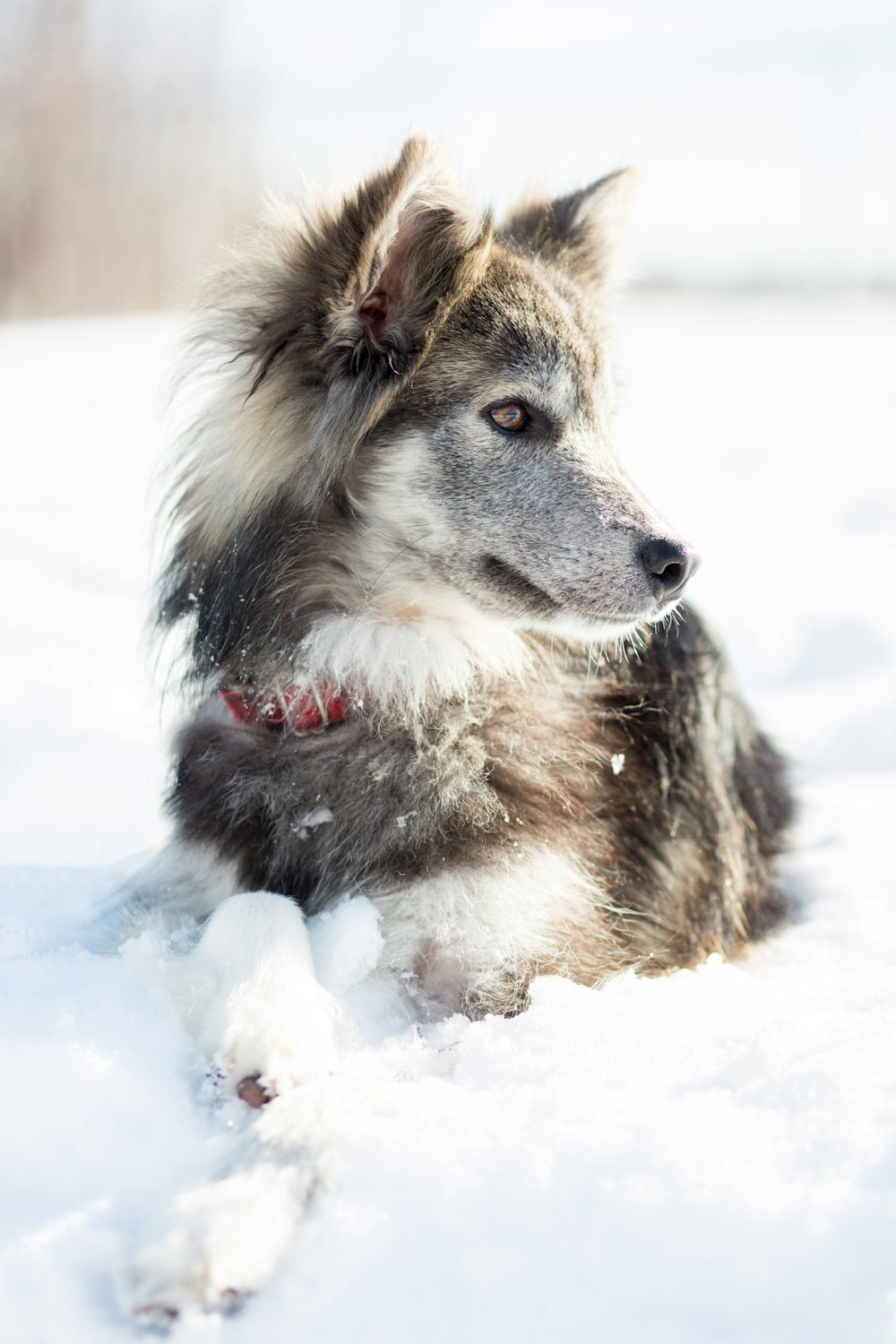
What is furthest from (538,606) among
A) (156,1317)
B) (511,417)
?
(156,1317)

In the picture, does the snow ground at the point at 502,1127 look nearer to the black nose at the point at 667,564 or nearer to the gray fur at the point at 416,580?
the gray fur at the point at 416,580

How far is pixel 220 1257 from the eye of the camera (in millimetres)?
1486

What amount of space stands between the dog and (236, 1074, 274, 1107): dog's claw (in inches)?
16.3

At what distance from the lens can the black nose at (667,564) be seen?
7.80 feet

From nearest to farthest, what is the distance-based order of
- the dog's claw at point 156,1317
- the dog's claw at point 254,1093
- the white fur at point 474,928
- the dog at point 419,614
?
1. the dog's claw at point 156,1317
2. the dog's claw at point 254,1093
3. the white fur at point 474,928
4. the dog at point 419,614

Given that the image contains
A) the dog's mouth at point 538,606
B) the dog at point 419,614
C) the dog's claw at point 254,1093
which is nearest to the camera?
the dog's claw at point 254,1093

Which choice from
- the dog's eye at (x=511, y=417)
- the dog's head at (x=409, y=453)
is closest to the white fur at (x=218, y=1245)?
the dog's head at (x=409, y=453)

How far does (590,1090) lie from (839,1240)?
43 centimetres

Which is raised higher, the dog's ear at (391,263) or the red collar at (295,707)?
the dog's ear at (391,263)

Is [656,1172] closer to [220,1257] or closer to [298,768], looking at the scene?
[220,1257]

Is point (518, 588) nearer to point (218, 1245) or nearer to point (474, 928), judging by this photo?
point (474, 928)

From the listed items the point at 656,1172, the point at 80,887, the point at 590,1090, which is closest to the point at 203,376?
the point at 80,887

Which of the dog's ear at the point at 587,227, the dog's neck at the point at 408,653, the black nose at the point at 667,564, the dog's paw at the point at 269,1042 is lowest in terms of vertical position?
the dog's paw at the point at 269,1042

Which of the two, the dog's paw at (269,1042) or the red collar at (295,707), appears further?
the red collar at (295,707)
